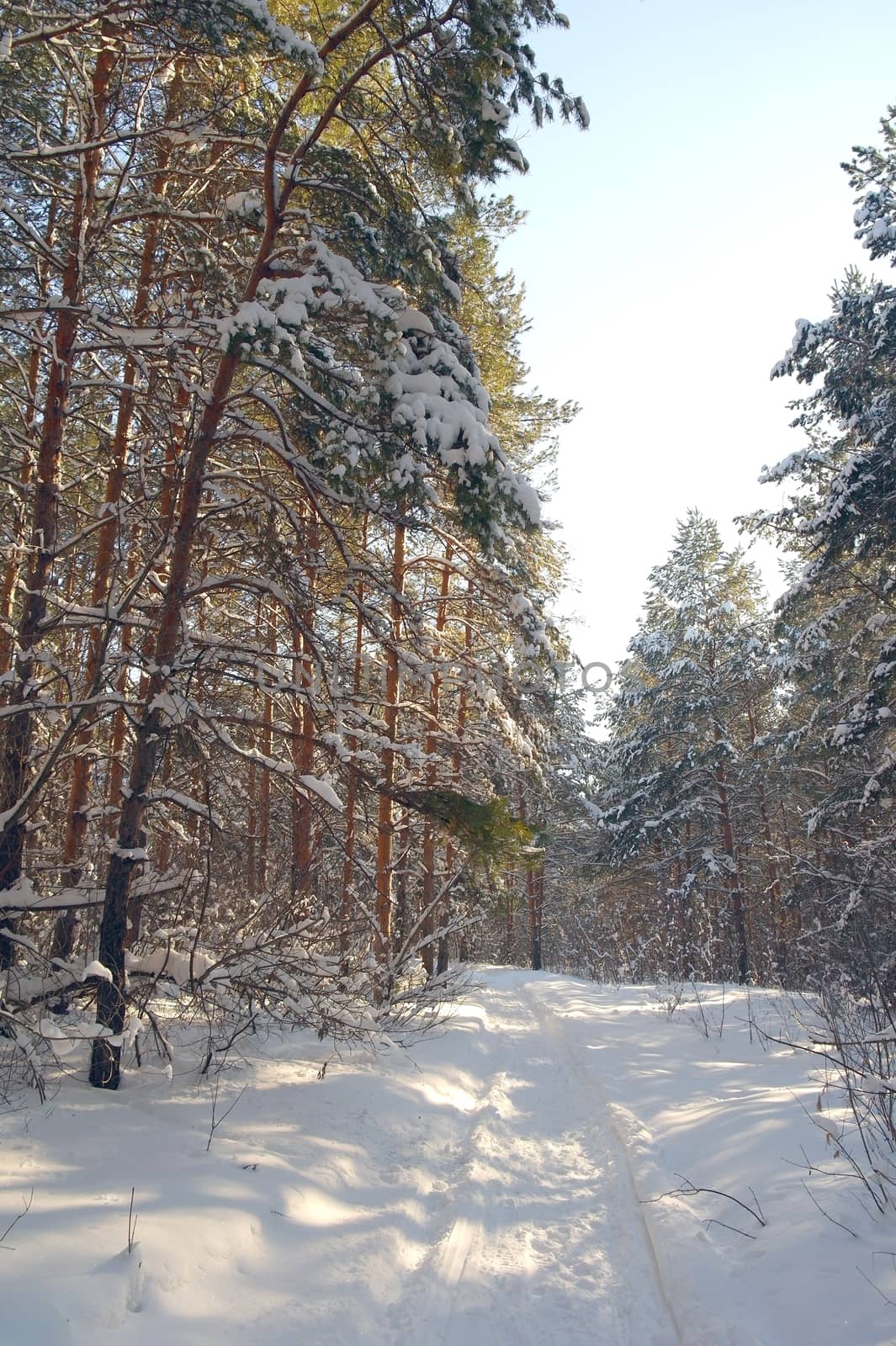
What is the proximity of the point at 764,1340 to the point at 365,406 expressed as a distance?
547 cm

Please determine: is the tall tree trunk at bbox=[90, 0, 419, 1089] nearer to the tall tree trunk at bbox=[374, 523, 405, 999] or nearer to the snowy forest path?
the tall tree trunk at bbox=[374, 523, 405, 999]

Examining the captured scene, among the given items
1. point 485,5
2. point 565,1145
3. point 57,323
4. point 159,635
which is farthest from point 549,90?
point 565,1145

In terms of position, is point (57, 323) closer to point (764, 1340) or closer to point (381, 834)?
point (381, 834)

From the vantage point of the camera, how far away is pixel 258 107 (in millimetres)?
6059

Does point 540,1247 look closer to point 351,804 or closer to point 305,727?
point 305,727

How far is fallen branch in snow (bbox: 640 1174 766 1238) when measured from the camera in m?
3.77

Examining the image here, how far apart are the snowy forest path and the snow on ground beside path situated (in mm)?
15

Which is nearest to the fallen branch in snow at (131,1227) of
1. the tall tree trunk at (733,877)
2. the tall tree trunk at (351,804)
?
the tall tree trunk at (351,804)

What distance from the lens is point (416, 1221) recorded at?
4094mm

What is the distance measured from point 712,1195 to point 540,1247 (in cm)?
113

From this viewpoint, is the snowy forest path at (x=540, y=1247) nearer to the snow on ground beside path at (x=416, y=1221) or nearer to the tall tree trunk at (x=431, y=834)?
the snow on ground beside path at (x=416, y=1221)

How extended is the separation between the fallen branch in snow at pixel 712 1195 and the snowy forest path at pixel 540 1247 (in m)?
0.17

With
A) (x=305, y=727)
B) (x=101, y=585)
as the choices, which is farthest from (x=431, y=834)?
(x=101, y=585)

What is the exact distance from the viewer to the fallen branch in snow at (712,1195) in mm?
3770
